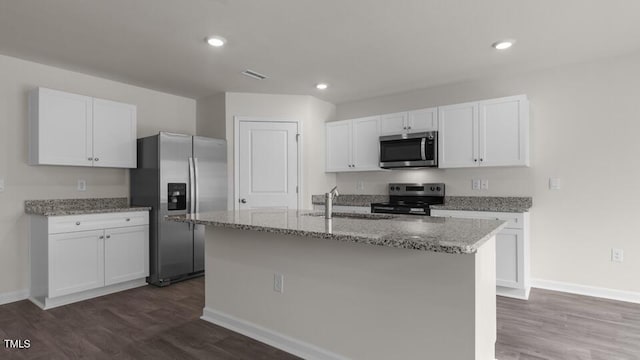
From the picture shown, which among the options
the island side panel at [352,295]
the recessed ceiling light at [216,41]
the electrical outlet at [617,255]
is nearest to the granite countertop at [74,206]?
the island side panel at [352,295]

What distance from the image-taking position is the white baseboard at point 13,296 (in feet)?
10.8

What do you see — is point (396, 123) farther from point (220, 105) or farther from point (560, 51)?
point (220, 105)

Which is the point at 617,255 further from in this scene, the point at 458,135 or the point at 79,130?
the point at 79,130

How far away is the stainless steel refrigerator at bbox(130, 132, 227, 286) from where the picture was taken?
383 cm

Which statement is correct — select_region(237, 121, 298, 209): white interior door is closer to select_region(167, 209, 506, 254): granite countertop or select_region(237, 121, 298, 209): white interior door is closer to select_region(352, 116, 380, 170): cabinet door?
select_region(352, 116, 380, 170): cabinet door

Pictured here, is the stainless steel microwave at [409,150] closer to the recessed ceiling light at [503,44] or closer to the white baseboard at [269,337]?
the recessed ceiling light at [503,44]

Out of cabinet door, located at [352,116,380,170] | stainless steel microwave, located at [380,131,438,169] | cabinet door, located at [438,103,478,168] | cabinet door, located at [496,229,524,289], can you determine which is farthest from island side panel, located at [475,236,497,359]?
cabinet door, located at [352,116,380,170]

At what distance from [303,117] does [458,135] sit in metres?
2.00

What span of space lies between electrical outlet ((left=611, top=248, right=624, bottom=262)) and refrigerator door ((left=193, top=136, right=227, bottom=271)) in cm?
422

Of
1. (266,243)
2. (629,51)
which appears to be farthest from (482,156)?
(266,243)

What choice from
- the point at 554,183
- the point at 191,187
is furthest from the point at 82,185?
the point at 554,183

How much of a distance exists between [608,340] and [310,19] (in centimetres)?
314

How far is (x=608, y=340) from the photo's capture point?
247cm

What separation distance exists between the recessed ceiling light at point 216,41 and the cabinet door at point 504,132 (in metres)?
2.70
